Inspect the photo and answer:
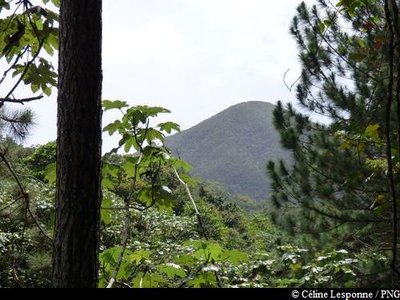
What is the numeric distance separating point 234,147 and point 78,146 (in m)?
76.2

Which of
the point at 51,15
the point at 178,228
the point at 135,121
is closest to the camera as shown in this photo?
the point at 135,121

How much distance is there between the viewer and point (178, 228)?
8016 millimetres

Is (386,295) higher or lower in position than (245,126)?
lower

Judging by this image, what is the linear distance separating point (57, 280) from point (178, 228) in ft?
23.0

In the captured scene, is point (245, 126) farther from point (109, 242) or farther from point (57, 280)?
point (57, 280)

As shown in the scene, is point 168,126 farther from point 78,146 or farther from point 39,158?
point 39,158

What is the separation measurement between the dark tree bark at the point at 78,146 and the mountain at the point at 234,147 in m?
64.4

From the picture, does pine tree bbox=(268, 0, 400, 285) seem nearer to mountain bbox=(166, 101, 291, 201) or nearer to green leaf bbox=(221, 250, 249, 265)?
green leaf bbox=(221, 250, 249, 265)

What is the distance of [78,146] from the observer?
1.15 m

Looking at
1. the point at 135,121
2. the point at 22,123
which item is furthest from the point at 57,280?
the point at 22,123

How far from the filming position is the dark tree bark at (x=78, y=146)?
3.62 feet

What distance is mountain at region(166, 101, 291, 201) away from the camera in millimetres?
68812

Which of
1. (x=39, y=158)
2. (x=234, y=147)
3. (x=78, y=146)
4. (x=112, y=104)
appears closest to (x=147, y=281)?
(x=78, y=146)

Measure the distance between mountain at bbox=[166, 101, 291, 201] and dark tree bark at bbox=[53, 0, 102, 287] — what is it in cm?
6444
